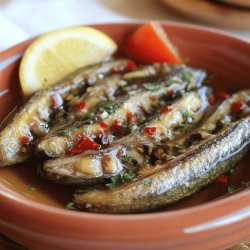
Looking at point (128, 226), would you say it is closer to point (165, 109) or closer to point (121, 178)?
point (121, 178)

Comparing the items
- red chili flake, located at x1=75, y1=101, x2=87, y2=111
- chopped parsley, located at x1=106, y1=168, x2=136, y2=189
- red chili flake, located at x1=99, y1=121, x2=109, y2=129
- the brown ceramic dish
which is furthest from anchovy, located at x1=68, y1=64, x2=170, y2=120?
the brown ceramic dish

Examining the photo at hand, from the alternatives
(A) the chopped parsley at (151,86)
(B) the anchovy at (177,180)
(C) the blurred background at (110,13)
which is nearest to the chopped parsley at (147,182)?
(B) the anchovy at (177,180)

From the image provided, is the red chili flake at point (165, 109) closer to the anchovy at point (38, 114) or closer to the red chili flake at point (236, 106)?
the red chili flake at point (236, 106)

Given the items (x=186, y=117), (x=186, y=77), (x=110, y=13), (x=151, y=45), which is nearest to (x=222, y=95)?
(x=186, y=77)

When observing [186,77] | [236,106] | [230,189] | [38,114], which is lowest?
[230,189]

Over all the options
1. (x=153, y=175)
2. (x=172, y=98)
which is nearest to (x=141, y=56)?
(x=172, y=98)

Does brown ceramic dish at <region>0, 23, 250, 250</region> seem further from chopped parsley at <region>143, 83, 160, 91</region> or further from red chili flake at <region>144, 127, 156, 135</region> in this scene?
chopped parsley at <region>143, 83, 160, 91</region>

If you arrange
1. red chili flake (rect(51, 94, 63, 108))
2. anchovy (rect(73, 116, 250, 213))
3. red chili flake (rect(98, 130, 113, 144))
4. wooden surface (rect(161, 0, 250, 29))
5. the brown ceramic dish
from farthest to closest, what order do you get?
wooden surface (rect(161, 0, 250, 29)) → red chili flake (rect(51, 94, 63, 108)) → red chili flake (rect(98, 130, 113, 144)) → anchovy (rect(73, 116, 250, 213)) → the brown ceramic dish
